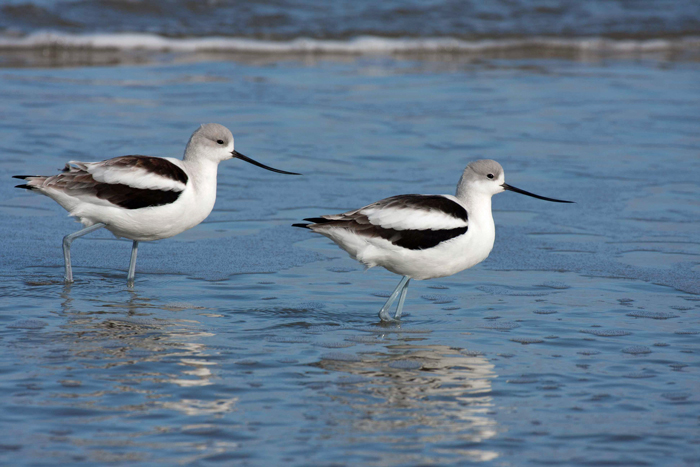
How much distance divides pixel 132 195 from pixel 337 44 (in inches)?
547

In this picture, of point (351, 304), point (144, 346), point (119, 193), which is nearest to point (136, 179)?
point (119, 193)

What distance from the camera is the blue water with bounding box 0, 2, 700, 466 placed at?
4504 mm

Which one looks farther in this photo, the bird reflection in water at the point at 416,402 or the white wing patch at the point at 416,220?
the white wing patch at the point at 416,220

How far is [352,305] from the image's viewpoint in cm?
677

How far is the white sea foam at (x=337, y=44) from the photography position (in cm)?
1894

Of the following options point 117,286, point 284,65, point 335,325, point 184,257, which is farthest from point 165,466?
point 284,65

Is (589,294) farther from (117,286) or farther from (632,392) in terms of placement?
(117,286)

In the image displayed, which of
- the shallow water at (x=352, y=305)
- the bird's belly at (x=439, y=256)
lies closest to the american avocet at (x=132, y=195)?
the shallow water at (x=352, y=305)

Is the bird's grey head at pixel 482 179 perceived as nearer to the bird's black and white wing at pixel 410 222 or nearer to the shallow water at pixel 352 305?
the bird's black and white wing at pixel 410 222

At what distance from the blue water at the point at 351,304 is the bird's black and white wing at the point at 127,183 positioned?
2.21 feet

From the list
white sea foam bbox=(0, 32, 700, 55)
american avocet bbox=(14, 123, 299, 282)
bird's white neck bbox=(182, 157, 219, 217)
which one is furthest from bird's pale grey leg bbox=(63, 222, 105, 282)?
white sea foam bbox=(0, 32, 700, 55)

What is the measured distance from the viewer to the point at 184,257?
7.95 metres

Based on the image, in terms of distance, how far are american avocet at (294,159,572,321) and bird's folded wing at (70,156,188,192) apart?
1.25 m

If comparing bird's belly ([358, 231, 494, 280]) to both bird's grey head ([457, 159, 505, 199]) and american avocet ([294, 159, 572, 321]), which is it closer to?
american avocet ([294, 159, 572, 321])
